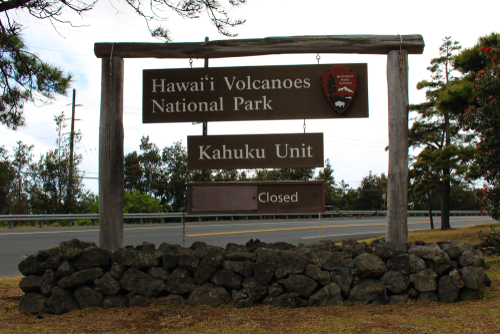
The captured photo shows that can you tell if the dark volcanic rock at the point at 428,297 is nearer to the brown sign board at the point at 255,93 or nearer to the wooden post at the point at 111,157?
the brown sign board at the point at 255,93

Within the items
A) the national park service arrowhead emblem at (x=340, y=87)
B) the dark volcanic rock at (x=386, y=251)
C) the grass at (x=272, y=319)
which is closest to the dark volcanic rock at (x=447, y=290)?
the grass at (x=272, y=319)

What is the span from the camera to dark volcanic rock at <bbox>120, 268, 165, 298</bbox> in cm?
468

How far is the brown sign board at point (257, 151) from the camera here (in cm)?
544

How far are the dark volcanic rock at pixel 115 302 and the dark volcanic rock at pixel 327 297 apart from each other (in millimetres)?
2158

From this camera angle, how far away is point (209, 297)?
4.60m

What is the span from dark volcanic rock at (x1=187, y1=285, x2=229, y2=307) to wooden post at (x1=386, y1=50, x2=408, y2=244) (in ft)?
7.82

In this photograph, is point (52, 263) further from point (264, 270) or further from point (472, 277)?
point (472, 277)

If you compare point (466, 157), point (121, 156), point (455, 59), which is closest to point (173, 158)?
point (466, 157)

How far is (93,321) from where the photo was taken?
423cm

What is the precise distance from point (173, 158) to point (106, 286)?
24.1 metres

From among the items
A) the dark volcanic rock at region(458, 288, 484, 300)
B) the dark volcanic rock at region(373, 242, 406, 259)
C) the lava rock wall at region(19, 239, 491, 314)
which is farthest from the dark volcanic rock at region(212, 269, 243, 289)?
the dark volcanic rock at region(458, 288, 484, 300)

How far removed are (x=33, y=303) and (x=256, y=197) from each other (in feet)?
9.64

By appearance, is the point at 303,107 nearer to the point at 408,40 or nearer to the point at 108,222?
the point at 408,40

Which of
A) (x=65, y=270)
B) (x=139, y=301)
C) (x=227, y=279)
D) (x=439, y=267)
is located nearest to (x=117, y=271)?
(x=139, y=301)
